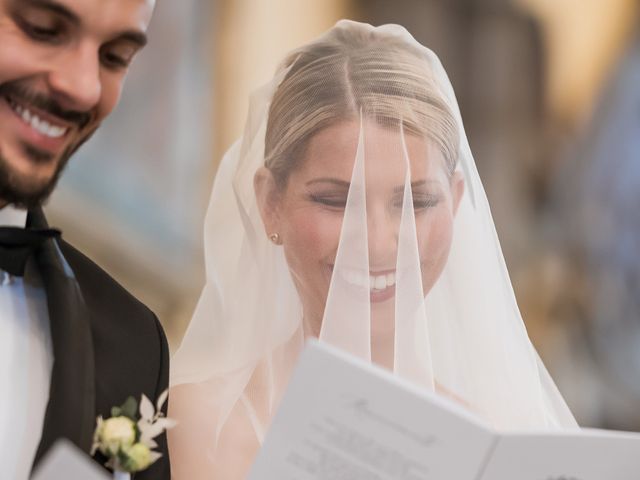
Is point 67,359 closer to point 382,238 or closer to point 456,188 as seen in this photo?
point 382,238

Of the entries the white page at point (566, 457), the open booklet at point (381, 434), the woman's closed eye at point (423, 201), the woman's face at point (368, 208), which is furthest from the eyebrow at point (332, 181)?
the white page at point (566, 457)

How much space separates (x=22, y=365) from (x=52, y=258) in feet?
0.67

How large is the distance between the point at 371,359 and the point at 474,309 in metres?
0.25

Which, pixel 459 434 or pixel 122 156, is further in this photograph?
pixel 122 156

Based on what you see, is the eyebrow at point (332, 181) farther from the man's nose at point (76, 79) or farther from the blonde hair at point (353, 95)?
the man's nose at point (76, 79)

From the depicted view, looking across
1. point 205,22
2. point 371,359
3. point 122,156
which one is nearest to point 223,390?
point 371,359

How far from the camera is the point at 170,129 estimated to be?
4.58 metres

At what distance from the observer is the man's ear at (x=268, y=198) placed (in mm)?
2018

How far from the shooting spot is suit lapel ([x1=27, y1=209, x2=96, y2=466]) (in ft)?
5.37

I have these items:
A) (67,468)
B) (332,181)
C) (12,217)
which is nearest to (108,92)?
(12,217)

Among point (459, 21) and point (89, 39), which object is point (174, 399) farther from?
point (459, 21)

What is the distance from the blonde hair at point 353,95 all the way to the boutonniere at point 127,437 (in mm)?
578

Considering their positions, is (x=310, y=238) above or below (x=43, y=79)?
below

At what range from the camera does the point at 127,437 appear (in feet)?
5.20
